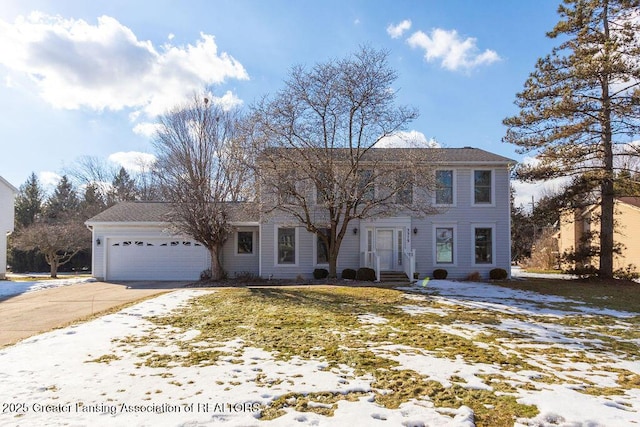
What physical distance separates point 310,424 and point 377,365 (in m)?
1.74

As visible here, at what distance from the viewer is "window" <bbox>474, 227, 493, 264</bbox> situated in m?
18.5

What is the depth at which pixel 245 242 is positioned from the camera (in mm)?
19031

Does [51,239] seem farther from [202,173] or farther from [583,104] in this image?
[583,104]

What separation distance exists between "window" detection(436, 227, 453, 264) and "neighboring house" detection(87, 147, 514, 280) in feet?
0.14

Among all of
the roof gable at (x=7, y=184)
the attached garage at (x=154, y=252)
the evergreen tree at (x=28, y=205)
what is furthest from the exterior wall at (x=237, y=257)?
the evergreen tree at (x=28, y=205)

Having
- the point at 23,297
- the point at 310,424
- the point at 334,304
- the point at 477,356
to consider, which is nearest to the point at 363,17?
the point at 334,304

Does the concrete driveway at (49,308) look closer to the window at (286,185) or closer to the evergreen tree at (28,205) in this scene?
the window at (286,185)

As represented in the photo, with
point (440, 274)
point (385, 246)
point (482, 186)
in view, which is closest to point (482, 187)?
point (482, 186)

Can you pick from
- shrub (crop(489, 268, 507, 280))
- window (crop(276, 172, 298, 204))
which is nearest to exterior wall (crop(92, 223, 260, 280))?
window (crop(276, 172, 298, 204))

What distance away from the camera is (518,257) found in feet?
119

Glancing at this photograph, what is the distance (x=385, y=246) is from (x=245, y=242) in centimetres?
635

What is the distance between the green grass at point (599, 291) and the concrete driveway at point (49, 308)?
12.5 meters

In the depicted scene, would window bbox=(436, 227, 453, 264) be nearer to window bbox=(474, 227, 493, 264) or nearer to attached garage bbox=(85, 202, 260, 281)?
window bbox=(474, 227, 493, 264)

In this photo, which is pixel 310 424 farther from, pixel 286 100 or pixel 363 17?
pixel 286 100
